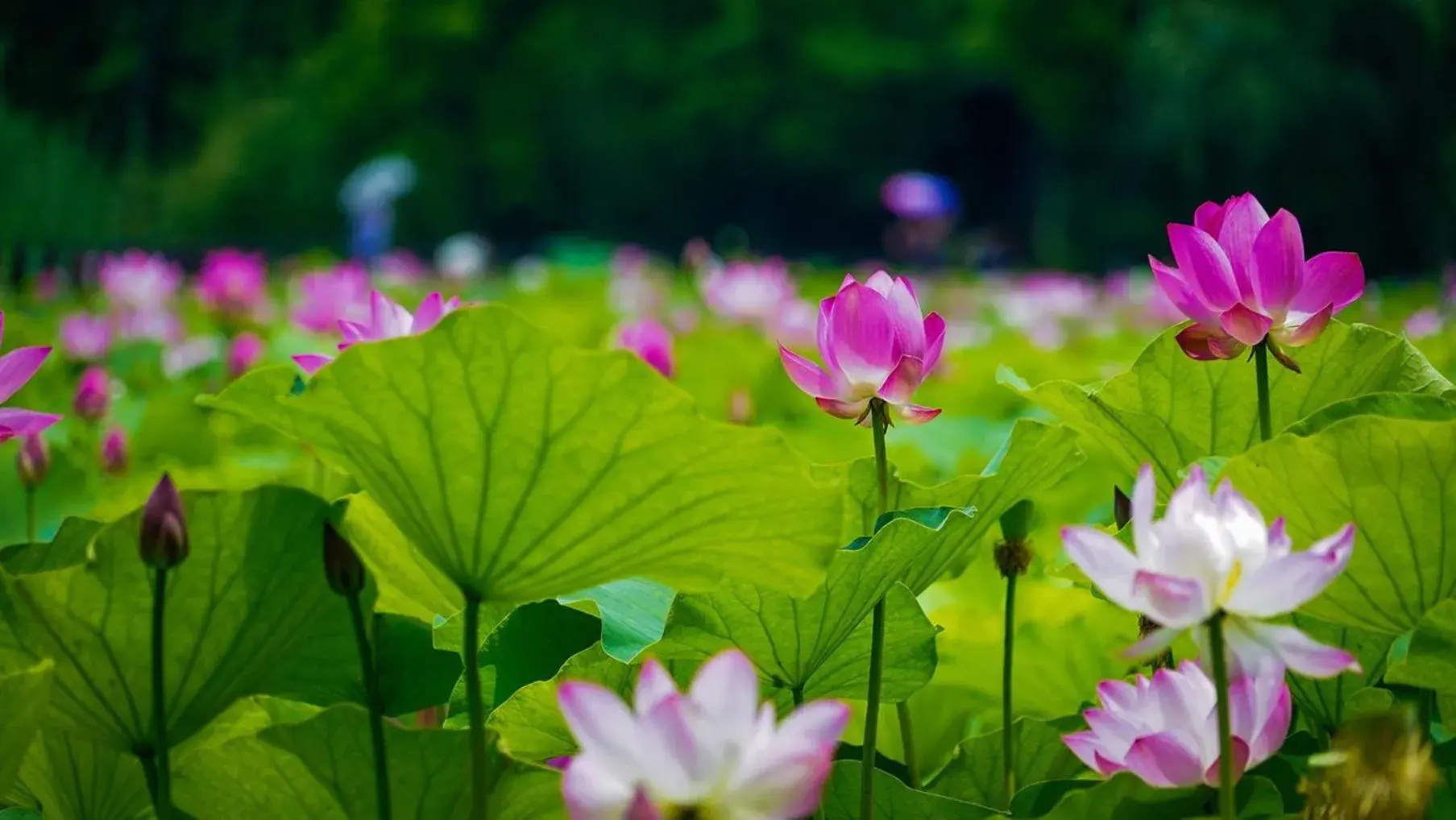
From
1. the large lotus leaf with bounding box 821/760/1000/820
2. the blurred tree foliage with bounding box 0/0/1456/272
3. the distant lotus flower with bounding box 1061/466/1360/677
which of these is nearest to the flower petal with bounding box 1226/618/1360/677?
the distant lotus flower with bounding box 1061/466/1360/677

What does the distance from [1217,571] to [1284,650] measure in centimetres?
3

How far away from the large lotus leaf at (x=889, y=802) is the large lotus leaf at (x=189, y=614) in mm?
209

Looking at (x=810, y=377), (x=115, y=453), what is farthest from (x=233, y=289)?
(x=810, y=377)

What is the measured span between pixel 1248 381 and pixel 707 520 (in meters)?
0.30

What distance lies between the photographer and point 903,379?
565 millimetres

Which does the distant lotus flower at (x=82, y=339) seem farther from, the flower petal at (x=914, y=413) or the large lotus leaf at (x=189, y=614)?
the flower petal at (x=914, y=413)

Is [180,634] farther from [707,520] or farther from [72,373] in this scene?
[72,373]

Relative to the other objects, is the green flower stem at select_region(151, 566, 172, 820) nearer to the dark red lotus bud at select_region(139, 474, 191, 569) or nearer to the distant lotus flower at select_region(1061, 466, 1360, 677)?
the dark red lotus bud at select_region(139, 474, 191, 569)

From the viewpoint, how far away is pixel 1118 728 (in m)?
0.46

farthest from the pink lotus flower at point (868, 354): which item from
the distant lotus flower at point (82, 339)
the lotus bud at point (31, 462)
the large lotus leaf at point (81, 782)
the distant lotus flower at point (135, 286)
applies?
the distant lotus flower at point (135, 286)

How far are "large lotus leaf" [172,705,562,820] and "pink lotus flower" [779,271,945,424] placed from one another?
201 mm

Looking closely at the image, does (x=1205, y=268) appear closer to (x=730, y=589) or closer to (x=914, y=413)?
(x=914, y=413)

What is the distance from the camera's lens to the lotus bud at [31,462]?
3.10ft

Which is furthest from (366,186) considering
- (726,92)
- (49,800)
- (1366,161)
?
(726,92)
